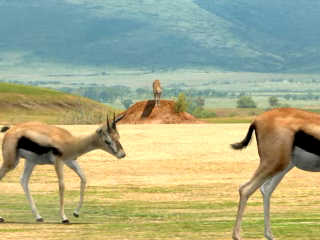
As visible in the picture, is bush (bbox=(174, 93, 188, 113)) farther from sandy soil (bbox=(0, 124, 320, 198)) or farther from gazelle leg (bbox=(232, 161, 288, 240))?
gazelle leg (bbox=(232, 161, 288, 240))

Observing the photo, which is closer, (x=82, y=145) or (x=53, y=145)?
(x=53, y=145)

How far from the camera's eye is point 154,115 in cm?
7025

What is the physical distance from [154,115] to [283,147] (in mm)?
55676

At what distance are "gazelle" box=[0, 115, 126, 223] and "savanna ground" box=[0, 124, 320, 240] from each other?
120cm

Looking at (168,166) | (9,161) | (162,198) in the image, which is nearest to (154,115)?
(168,166)

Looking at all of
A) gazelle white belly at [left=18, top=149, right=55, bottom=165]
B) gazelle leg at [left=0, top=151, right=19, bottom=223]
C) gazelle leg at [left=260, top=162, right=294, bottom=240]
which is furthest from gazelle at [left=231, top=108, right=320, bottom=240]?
gazelle leg at [left=0, top=151, right=19, bottom=223]

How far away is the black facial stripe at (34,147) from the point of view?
741 inches

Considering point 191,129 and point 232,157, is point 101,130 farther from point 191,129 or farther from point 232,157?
point 191,129

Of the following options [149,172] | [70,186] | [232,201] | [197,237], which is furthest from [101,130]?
[149,172]

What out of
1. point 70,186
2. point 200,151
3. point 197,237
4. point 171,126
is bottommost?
point 171,126

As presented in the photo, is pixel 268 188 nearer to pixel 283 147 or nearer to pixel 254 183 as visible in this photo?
pixel 254 183

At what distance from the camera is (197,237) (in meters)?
15.5

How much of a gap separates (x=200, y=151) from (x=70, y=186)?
14721 millimetres

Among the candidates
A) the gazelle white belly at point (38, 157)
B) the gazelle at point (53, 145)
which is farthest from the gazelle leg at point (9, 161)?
the gazelle white belly at point (38, 157)
